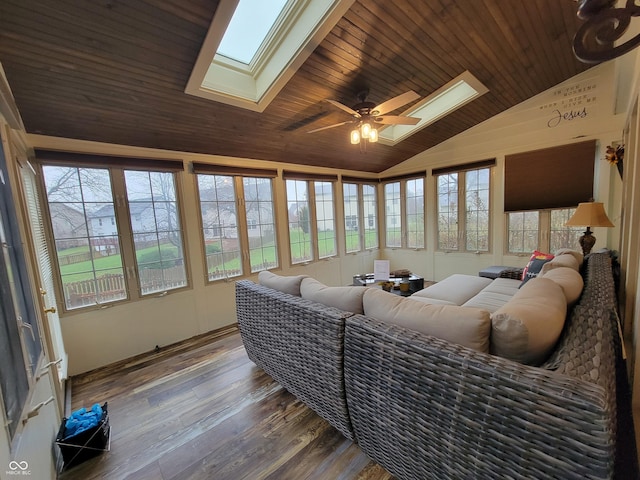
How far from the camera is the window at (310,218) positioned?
14.1 ft

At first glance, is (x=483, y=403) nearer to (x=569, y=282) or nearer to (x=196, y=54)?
(x=569, y=282)

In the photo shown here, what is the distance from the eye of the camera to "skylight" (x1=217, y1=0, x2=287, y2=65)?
2.01 m

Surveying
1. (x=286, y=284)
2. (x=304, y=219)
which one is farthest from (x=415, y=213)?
(x=286, y=284)

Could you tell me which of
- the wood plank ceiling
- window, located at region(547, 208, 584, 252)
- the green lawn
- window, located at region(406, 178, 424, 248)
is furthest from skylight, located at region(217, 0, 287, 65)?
window, located at region(547, 208, 584, 252)

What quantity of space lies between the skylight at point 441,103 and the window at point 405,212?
3.88 feet

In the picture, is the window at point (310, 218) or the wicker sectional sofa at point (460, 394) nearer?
the wicker sectional sofa at point (460, 394)

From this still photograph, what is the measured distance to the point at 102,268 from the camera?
2674 millimetres

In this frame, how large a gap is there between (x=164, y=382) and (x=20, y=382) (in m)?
1.50

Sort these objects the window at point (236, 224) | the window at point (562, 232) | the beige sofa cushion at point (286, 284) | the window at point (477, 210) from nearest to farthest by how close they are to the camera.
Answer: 1. the beige sofa cushion at point (286, 284)
2. the window at point (236, 224)
3. the window at point (562, 232)
4. the window at point (477, 210)

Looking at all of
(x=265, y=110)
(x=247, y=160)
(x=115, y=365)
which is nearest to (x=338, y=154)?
(x=247, y=160)

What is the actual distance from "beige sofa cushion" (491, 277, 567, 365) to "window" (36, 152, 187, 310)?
3197 millimetres

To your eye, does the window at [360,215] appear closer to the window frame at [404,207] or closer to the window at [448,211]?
the window frame at [404,207]

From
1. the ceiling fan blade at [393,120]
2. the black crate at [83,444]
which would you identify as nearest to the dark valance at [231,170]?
the ceiling fan blade at [393,120]

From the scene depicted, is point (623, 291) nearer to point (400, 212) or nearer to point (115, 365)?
point (400, 212)
